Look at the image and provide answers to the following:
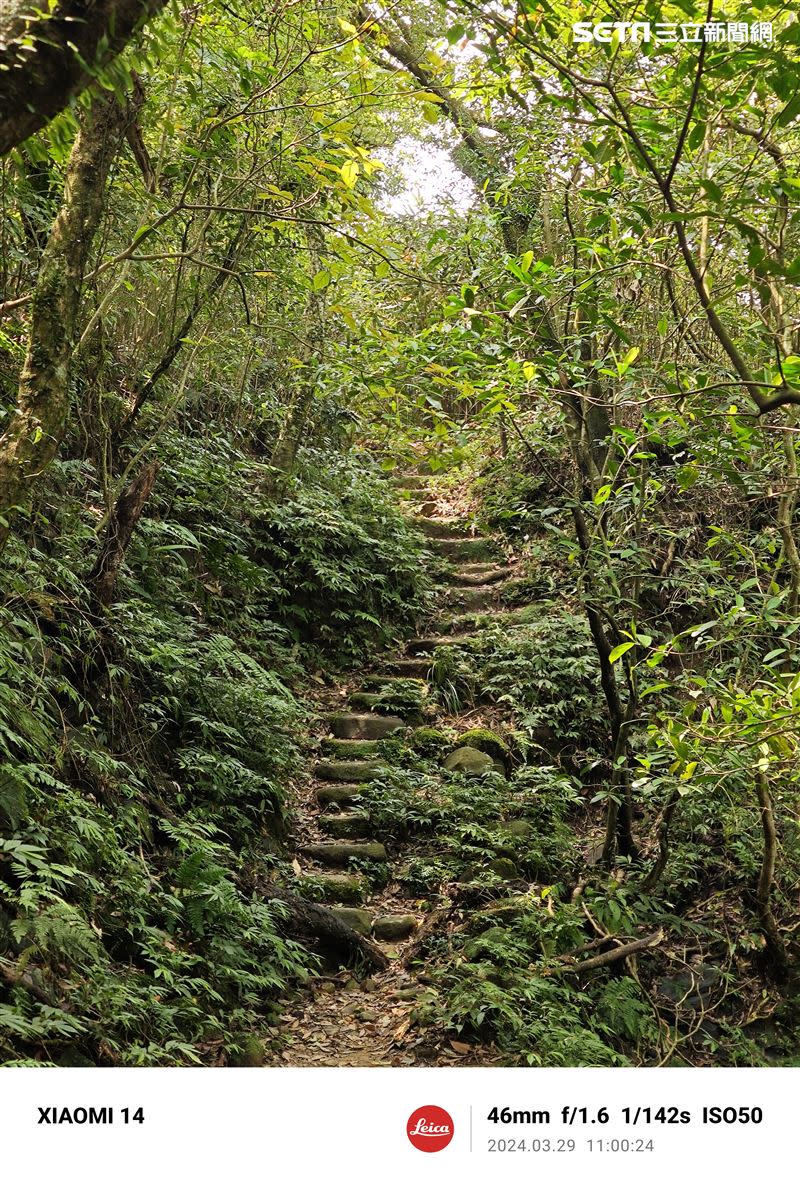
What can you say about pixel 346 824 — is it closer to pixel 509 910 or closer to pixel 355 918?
pixel 355 918

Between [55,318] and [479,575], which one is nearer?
[55,318]

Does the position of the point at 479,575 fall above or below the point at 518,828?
above

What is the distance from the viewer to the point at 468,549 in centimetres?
1002

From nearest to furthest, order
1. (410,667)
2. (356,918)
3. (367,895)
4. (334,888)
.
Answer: (356,918) < (334,888) < (367,895) < (410,667)

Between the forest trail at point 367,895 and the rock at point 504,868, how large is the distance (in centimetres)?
45

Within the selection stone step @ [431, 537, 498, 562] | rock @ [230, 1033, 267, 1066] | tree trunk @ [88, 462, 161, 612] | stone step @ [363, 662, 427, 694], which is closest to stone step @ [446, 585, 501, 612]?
stone step @ [431, 537, 498, 562]

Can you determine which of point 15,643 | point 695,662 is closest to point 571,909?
point 695,662

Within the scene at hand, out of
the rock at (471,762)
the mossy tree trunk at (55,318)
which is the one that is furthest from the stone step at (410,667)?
the mossy tree trunk at (55,318)

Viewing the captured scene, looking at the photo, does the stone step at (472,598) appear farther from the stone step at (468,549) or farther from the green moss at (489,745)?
the green moss at (489,745)

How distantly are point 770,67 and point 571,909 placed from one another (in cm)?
440

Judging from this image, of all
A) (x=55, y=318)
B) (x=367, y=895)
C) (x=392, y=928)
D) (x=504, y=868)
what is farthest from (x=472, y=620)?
(x=55, y=318)

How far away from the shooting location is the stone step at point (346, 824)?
5902 millimetres

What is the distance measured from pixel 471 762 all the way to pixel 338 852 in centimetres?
145
